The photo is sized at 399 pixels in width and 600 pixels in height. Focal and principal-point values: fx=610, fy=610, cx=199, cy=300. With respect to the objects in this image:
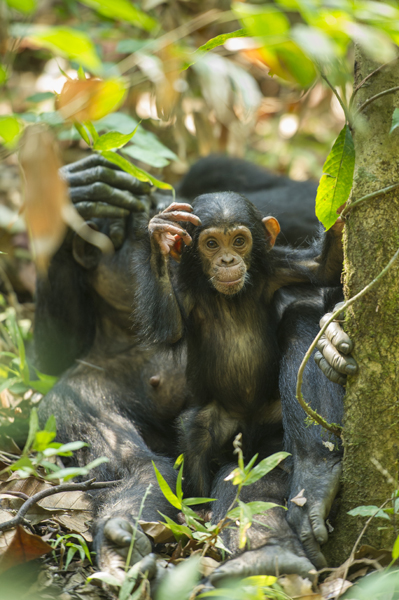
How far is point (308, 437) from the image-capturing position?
93.2 inches

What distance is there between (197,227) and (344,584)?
5.31 feet

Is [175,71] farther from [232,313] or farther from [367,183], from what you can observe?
[232,313]

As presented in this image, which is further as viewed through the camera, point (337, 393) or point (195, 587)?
point (337, 393)

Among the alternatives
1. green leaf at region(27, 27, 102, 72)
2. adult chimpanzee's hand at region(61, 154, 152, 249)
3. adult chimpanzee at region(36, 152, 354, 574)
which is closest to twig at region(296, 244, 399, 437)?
adult chimpanzee at region(36, 152, 354, 574)

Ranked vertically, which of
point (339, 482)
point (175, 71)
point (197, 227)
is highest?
point (175, 71)

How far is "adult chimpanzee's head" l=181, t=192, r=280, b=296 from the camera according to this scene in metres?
2.71

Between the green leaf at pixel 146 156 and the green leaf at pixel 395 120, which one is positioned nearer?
the green leaf at pixel 395 120

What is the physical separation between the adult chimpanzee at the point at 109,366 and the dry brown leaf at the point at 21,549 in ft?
0.86

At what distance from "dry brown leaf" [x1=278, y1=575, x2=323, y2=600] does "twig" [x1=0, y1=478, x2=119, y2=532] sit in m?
0.89

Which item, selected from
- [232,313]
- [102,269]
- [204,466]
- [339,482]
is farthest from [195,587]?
[102,269]

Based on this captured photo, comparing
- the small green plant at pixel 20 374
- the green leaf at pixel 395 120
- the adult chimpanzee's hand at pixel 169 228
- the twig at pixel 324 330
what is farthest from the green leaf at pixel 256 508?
the small green plant at pixel 20 374

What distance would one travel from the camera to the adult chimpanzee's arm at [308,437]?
2.09 metres

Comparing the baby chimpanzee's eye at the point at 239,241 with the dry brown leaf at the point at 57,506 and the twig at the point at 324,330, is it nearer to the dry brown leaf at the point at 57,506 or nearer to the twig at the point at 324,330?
the twig at the point at 324,330

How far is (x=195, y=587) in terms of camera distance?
5.93 ft
